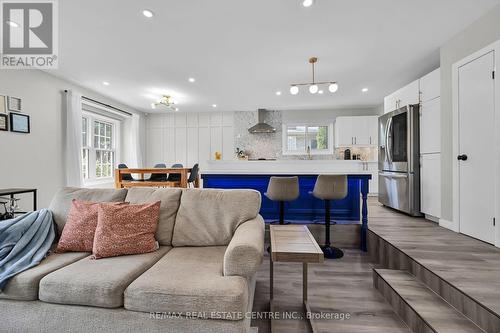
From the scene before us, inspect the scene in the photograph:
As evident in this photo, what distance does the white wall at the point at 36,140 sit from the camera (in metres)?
3.44

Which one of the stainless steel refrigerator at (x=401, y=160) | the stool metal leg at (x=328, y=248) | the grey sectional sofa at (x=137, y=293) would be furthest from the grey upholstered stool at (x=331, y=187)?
the stainless steel refrigerator at (x=401, y=160)

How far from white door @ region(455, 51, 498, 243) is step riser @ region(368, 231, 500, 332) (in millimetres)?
1057

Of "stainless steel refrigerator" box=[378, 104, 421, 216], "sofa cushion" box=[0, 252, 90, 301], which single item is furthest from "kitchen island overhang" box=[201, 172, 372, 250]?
"sofa cushion" box=[0, 252, 90, 301]

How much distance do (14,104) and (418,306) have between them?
17.5 feet

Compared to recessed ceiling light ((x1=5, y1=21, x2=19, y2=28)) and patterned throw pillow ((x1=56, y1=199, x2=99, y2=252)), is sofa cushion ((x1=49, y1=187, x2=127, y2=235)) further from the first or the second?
recessed ceiling light ((x1=5, y1=21, x2=19, y2=28))

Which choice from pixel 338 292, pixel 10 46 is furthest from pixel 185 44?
pixel 338 292

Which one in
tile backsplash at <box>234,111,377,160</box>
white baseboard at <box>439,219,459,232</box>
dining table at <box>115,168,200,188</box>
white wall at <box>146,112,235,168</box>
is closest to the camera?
white baseboard at <box>439,219,459,232</box>

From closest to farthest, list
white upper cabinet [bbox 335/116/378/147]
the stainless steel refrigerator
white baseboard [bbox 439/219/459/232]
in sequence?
1. white baseboard [bbox 439/219/459/232]
2. the stainless steel refrigerator
3. white upper cabinet [bbox 335/116/378/147]

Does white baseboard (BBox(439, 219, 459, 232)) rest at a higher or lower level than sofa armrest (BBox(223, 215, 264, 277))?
lower

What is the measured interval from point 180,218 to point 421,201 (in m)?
3.67

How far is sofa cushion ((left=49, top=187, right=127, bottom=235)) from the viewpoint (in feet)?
6.30

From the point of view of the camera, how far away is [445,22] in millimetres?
2684

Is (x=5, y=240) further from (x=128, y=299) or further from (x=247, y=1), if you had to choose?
(x=247, y=1)

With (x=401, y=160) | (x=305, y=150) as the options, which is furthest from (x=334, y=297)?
(x=305, y=150)
